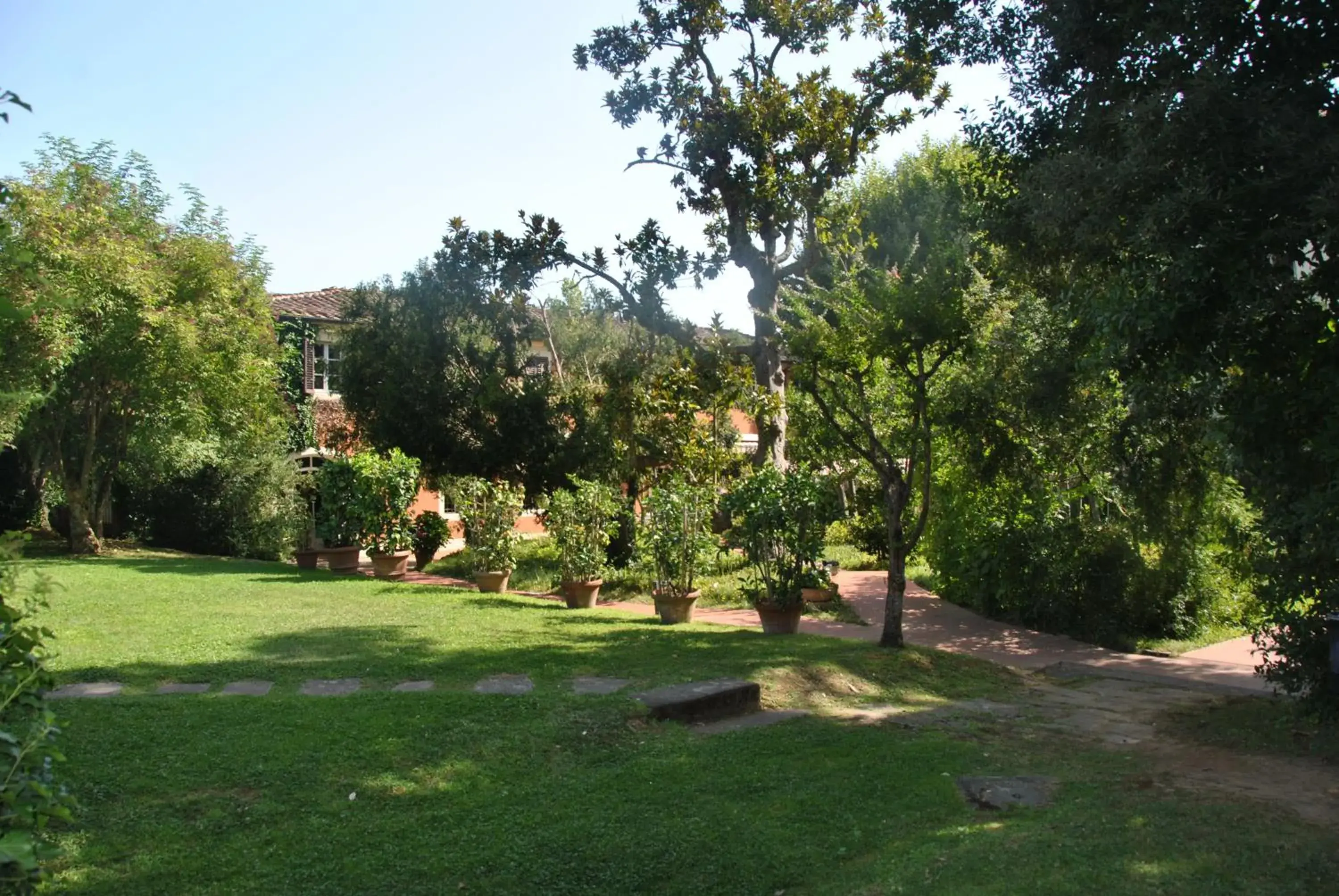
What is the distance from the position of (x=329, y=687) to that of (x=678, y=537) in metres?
5.21

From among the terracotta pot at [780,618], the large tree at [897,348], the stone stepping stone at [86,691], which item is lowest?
the stone stepping stone at [86,691]

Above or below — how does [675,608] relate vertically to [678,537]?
below

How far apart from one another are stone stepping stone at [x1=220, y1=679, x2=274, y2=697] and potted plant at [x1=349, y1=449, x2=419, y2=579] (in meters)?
8.67

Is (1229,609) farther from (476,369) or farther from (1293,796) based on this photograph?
(476,369)

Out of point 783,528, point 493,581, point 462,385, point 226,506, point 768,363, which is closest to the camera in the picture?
point 783,528

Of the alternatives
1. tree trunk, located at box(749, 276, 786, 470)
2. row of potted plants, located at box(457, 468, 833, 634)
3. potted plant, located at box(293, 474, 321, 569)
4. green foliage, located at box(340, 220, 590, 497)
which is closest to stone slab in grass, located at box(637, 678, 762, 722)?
row of potted plants, located at box(457, 468, 833, 634)

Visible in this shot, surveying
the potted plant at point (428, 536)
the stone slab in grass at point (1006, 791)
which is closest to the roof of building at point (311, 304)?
the potted plant at point (428, 536)

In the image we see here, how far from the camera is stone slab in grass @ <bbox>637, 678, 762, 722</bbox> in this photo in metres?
6.94

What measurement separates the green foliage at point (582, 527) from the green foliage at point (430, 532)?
16.4ft

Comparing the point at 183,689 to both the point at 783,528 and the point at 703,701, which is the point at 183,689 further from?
the point at 783,528

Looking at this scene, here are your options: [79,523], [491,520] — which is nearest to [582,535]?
[491,520]

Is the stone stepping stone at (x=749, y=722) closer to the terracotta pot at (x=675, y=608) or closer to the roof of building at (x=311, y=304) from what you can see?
the terracotta pot at (x=675, y=608)

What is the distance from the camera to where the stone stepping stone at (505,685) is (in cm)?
737

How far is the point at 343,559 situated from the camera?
56.6 feet
